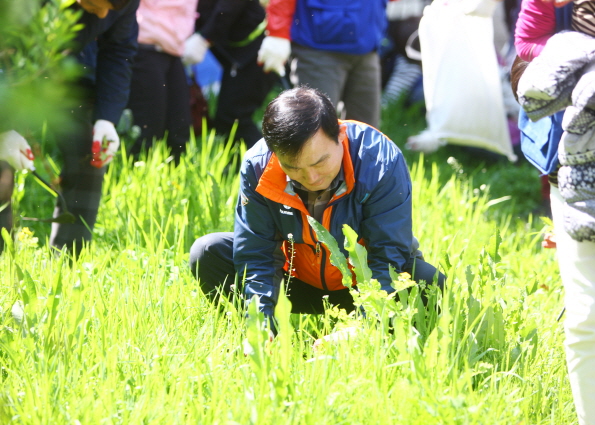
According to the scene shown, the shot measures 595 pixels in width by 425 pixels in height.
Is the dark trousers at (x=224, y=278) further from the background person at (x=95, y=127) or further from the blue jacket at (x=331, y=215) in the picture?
the background person at (x=95, y=127)

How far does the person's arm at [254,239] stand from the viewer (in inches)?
83.6

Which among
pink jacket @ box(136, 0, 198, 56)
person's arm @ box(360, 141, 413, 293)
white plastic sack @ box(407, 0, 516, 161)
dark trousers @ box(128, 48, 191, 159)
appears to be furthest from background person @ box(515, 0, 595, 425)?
pink jacket @ box(136, 0, 198, 56)

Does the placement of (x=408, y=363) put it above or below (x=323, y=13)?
below

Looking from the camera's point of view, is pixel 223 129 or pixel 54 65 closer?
pixel 54 65

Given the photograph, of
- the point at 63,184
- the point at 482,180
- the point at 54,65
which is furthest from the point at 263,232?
the point at 482,180

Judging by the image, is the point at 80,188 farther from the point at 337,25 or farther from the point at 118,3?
the point at 337,25

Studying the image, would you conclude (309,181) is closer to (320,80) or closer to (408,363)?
(408,363)

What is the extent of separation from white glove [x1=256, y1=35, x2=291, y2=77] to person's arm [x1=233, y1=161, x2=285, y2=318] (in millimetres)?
1595

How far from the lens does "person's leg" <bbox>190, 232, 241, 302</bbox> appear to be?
2.25 m

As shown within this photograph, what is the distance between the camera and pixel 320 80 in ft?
11.9

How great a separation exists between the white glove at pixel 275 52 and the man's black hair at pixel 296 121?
1.65m

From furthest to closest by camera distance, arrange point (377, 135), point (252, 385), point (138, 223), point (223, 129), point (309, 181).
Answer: point (223, 129), point (138, 223), point (377, 135), point (309, 181), point (252, 385)

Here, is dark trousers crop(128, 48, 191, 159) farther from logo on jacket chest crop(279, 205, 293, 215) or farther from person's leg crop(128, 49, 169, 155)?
logo on jacket chest crop(279, 205, 293, 215)

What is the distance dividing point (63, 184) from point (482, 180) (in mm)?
2997
